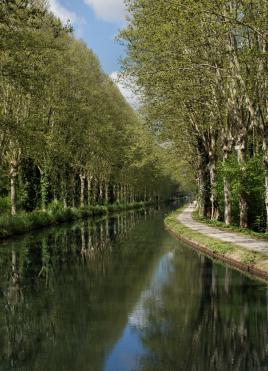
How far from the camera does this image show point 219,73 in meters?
30.1

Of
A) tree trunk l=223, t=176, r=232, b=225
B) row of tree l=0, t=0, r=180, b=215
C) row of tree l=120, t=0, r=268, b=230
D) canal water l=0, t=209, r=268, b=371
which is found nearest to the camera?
canal water l=0, t=209, r=268, b=371

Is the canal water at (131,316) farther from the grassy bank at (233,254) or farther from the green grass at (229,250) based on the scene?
the green grass at (229,250)

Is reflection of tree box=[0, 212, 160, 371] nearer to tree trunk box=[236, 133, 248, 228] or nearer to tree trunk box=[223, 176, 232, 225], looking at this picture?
tree trunk box=[236, 133, 248, 228]

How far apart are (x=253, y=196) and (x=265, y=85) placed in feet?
28.1

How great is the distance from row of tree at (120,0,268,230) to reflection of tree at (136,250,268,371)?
10.9 meters

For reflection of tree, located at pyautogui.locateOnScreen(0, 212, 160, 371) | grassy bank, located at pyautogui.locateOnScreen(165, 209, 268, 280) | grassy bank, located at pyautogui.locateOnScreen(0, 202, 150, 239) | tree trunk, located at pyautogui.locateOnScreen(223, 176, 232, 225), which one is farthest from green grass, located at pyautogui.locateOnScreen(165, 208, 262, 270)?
grassy bank, located at pyautogui.locateOnScreen(0, 202, 150, 239)

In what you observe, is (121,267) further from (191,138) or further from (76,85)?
(76,85)

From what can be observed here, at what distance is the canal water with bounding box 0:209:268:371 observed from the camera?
8938 millimetres

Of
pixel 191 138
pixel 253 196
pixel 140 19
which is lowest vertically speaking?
pixel 253 196

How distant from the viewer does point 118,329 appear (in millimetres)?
10891

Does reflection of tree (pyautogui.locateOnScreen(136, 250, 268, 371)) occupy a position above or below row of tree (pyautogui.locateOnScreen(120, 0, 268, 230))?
below

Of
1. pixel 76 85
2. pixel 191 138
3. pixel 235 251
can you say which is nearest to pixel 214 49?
pixel 235 251

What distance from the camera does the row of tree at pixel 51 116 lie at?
27391 millimetres

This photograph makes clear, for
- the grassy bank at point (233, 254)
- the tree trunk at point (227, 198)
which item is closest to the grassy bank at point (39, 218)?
the grassy bank at point (233, 254)
